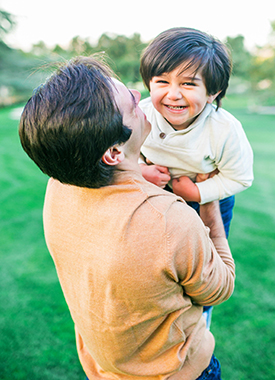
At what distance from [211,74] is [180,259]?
0.93 meters

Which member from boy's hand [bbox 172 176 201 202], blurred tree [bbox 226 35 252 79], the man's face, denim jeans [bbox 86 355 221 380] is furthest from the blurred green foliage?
denim jeans [bbox 86 355 221 380]

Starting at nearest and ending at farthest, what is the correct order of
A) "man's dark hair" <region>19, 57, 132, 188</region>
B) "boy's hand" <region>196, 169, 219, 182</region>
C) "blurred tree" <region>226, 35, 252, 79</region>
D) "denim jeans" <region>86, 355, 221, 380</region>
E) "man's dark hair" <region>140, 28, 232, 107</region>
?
"man's dark hair" <region>19, 57, 132, 188</region> < "denim jeans" <region>86, 355, 221, 380</region> < "man's dark hair" <region>140, 28, 232, 107</region> < "boy's hand" <region>196, 169, 219, 182</region> < "blurred tree" <region>226, 35, 252, 79</region>

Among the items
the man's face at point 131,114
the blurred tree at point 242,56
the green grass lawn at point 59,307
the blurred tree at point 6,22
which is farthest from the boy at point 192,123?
the blurred tree at point 242,56

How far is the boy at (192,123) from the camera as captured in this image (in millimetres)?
1437

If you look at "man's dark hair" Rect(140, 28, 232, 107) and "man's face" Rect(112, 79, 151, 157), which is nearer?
"man's face" Rect(112, 79, 151, 157)

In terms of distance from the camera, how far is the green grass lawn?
2.38 meters

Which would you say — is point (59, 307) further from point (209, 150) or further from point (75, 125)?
point (75, 125)

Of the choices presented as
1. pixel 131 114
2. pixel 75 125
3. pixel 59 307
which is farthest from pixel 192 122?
pixel 59 307

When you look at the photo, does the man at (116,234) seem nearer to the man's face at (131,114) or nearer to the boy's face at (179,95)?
the man's face at (131,114)

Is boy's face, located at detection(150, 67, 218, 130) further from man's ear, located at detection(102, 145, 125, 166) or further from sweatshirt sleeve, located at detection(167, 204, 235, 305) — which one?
sweatshirt sleeve, located at detection(167, 204, 235, 305)

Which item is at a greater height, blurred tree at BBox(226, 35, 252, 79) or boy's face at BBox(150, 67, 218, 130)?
boy's face at BBox(150, 67, 218, 130)

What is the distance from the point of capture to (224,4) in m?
15.8

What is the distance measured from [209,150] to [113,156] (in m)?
0.67

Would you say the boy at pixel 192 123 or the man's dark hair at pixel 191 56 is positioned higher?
the man's dark hair at pixel 191 56
